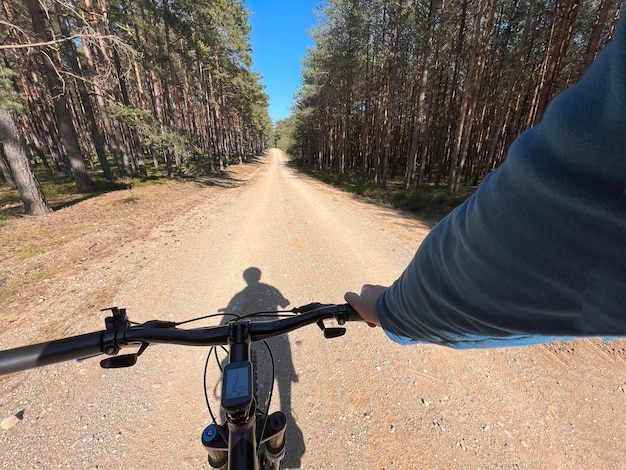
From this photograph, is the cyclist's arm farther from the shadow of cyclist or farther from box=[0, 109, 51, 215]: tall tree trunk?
box=[0, 109, 51, 215]: tall tree trunk

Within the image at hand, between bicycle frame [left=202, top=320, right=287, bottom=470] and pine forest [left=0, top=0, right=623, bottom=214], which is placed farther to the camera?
pine forest [left=0, top=0, right=623, bottom=214]

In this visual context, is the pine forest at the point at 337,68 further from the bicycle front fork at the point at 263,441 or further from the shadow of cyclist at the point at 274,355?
the bicycle front fork at the point at 263,441

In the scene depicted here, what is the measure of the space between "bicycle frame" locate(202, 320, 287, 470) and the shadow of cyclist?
0.65 meters

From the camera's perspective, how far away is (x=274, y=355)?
127 inches

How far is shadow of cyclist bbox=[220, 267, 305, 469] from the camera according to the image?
238 centimetres

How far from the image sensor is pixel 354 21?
17.2 metres

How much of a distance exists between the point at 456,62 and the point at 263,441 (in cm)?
1963

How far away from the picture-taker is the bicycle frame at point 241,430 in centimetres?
105

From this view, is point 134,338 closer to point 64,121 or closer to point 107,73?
point 107,73

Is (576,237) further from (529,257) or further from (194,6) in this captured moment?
(194,6)

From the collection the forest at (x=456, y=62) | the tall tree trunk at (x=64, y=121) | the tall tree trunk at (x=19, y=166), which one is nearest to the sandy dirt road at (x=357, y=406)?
the tall tree trunk at (x=19, y=166)

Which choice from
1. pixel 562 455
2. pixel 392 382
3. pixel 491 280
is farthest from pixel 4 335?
pixel 562 455

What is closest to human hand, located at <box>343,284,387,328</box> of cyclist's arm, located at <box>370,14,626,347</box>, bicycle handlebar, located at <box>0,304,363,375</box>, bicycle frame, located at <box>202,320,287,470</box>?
bicycle handlebar, located at <box>0,304,363,375</box>

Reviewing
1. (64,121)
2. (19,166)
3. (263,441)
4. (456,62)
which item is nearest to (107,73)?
(19,166)
